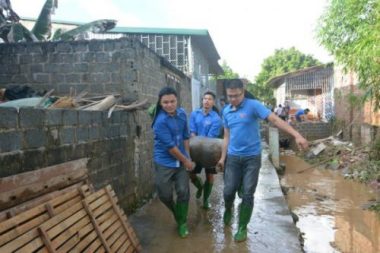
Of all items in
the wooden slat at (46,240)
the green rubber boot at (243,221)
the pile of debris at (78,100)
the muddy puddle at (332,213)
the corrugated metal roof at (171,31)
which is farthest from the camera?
the corrugated metal roof at (171,31)

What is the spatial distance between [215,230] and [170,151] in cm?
127

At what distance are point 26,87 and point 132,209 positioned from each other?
8.41 feet

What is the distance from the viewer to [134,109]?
21.7ft

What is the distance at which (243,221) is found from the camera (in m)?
4.81

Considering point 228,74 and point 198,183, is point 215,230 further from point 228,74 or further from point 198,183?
point 228,74

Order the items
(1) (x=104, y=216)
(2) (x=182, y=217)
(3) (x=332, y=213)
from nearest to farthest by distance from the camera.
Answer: (1) (x=104, y=216)
(2) (x=182, y=217)
(3) (x=332, y=213)

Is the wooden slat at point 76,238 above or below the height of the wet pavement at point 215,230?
above

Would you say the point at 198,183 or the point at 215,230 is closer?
the point at 215,230

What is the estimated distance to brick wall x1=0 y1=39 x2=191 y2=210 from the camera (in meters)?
5.36

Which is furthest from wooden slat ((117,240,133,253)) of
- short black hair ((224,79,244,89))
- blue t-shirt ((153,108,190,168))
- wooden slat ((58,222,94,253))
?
short black hair ((224,79,244,89))

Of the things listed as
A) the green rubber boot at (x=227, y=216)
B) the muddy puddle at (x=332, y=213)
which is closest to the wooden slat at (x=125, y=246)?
the green rubber boot at (x=227, y=216)

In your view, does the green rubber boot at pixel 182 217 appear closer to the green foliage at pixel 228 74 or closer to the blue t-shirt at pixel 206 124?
the blue t-shirt at pixel 206 124

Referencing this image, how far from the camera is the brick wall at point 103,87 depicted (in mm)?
5355

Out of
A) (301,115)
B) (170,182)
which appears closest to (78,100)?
(170,182)
